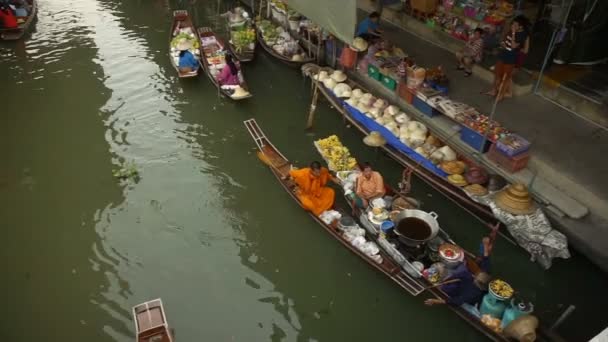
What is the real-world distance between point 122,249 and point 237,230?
221 centimetres

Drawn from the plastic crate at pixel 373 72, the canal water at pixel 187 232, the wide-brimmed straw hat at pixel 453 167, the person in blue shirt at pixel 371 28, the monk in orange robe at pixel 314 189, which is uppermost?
the person in blue shirt at pixel 371 28

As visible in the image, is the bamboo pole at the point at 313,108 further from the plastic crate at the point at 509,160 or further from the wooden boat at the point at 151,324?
the wooden boat at the point at 151,324

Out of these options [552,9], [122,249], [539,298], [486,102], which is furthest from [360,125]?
[552,9]

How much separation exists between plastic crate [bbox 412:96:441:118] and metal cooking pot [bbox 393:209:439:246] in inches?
134

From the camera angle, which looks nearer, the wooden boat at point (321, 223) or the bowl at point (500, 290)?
the bowl at point (500, 290)

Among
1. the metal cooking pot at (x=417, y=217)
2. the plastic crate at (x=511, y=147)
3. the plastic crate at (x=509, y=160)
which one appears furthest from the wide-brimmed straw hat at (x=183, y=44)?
the plastic crate at (x=511, y=147)

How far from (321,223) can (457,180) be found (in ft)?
9.40

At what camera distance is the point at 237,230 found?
28.9 ft

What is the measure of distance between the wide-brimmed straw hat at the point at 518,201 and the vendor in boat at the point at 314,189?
3.20 meters

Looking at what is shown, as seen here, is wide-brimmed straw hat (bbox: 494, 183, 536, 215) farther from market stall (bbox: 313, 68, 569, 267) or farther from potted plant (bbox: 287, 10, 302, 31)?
potted plant (bbox: 287, 10, 302, 31)

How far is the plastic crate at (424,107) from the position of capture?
33.8 ft

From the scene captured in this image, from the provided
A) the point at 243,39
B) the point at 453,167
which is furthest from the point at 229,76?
the point at 453,167

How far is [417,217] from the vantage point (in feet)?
25.4

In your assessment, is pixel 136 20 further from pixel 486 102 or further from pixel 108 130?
pixel 486 102
